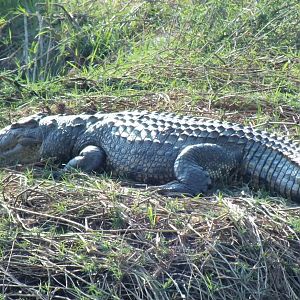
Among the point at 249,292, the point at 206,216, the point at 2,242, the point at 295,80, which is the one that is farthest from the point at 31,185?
the point at 295,80

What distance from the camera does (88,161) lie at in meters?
5.70

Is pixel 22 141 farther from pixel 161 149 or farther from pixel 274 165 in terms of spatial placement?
pixel 274 165

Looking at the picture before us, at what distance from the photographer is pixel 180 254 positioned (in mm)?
4508

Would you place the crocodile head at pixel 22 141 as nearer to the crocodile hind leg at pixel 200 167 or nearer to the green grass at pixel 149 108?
the green grass at pixel 149 108

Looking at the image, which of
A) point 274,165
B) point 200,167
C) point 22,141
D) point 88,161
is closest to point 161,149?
point 200,167

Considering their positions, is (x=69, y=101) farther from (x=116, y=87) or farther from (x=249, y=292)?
(x=249, y=292)

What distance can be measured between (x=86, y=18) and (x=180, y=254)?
4.40 m

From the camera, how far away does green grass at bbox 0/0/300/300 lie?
4.45 metres

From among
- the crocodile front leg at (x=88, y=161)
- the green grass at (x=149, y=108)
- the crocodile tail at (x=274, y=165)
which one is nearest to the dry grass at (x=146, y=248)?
the green grass at (x=149, y=108)

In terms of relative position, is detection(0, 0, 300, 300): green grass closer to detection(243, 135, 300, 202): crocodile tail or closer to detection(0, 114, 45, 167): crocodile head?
detection(243, 135, 300, 202): crocodile tail

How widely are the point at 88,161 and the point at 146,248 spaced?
1255 mm

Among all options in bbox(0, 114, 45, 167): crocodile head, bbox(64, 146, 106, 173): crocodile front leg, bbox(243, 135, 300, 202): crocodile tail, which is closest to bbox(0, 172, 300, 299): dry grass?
bbox(243, 135, 300, 202): crocodile tail

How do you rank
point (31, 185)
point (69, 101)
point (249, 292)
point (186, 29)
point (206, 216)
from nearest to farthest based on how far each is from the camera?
1. point (249, 292)
2. point (206, 216)
3. point (31, 185)
4. point (69, 101)
5. point (186, 29)

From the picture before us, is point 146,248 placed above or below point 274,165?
below
